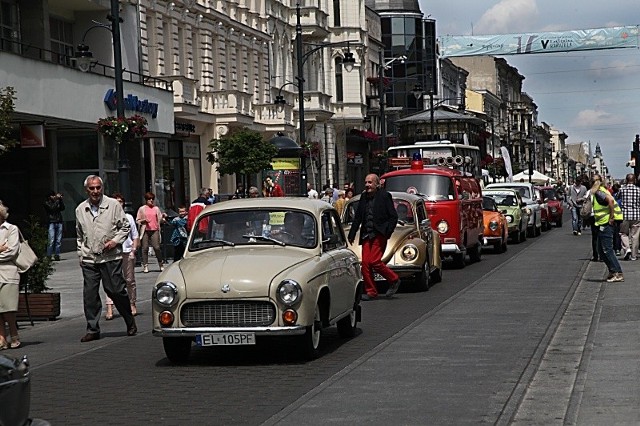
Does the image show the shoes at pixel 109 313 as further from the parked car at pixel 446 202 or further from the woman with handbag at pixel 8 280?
the parked car at pixel 446 202

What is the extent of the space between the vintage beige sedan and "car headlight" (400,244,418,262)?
6775 millimetres

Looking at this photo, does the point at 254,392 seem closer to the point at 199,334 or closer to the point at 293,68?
the point at 199,334

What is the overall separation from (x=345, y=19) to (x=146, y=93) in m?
37.8

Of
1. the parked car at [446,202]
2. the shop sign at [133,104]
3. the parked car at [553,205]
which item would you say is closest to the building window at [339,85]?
the parked car at [553,205]

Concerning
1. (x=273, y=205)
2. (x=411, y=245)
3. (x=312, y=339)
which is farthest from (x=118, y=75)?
(x=312, y=339)

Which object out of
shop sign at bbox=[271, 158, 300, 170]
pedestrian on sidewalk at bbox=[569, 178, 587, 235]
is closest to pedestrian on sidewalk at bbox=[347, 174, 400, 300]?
pedestrian on sidewalk at bbox=[569, 178, 587, 235]

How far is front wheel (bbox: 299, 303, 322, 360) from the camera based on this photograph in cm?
1245

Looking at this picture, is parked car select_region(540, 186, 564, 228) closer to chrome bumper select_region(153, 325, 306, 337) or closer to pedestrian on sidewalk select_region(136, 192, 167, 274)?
pedestrian on sidewalk select_region(136, 192, 167, 274)

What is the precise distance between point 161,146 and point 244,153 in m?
2.86

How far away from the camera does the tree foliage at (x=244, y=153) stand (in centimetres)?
4312

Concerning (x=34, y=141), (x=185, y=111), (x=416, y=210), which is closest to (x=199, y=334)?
(x=416, y=210)

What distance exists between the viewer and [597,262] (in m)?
27.1

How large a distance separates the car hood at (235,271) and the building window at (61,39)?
83.8 feet

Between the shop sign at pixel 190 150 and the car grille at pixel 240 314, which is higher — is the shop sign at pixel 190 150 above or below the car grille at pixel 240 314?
above
